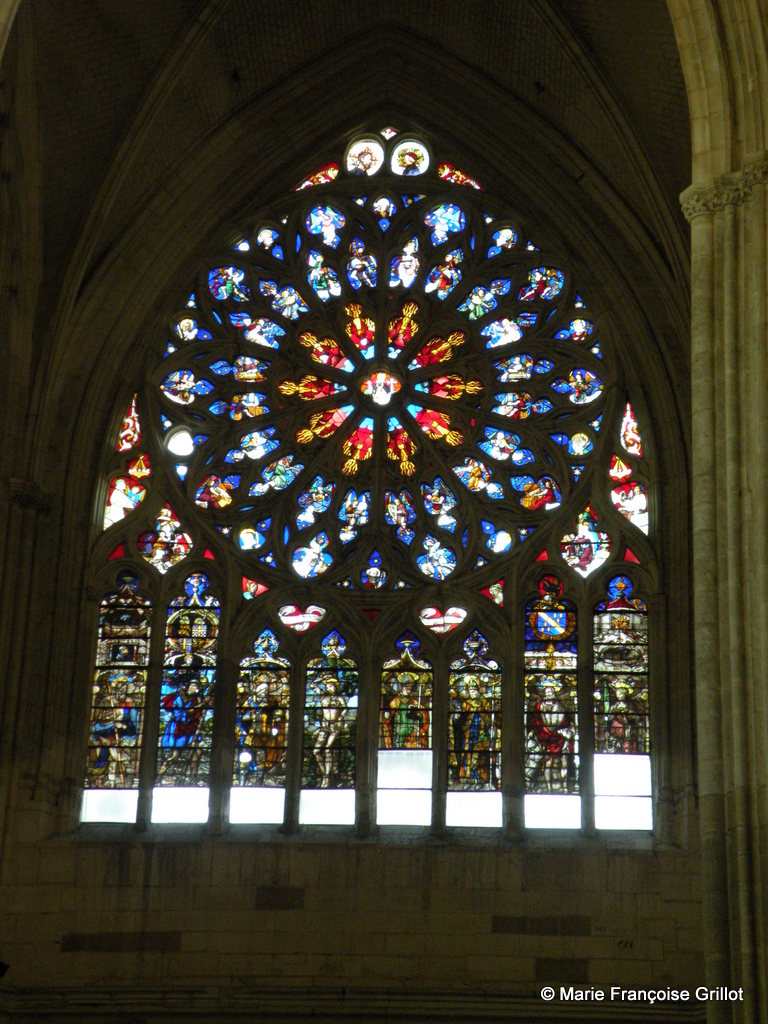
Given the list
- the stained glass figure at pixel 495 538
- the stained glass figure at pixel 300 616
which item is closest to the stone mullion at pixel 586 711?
the stained glass figure at pixel 495 538

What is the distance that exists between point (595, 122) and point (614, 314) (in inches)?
66.8

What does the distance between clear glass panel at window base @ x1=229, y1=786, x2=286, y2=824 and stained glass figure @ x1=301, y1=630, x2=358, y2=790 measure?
0.86ft

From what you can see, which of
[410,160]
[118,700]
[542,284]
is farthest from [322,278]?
[118,700]

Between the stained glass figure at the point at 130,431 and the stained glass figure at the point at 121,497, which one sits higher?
the stained glass figure at the point at 130,431

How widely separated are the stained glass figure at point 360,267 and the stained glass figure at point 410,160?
0.81 m

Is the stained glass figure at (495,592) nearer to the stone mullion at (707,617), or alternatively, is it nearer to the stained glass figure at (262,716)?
the stained glass figure at (262,716)

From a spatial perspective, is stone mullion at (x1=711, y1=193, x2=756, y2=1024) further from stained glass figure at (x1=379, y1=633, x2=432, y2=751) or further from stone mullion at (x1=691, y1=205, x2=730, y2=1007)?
stained glass figure at (x1=379, y1=633, x2=432, y2=751)

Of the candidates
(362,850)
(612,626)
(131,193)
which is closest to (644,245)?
(612,626)

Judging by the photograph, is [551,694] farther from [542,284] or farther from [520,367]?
[542,284]

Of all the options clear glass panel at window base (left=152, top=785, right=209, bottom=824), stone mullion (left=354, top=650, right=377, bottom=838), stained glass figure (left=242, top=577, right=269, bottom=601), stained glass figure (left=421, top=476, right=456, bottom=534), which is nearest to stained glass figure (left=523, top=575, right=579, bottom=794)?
stained glass figure (left=421, top=476, right=456, bottom=534)

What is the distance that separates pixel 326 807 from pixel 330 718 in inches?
30.7

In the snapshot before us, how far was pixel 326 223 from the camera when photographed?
18422mm

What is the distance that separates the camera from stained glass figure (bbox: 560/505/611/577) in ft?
55.0

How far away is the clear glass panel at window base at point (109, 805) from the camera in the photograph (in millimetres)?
16000
